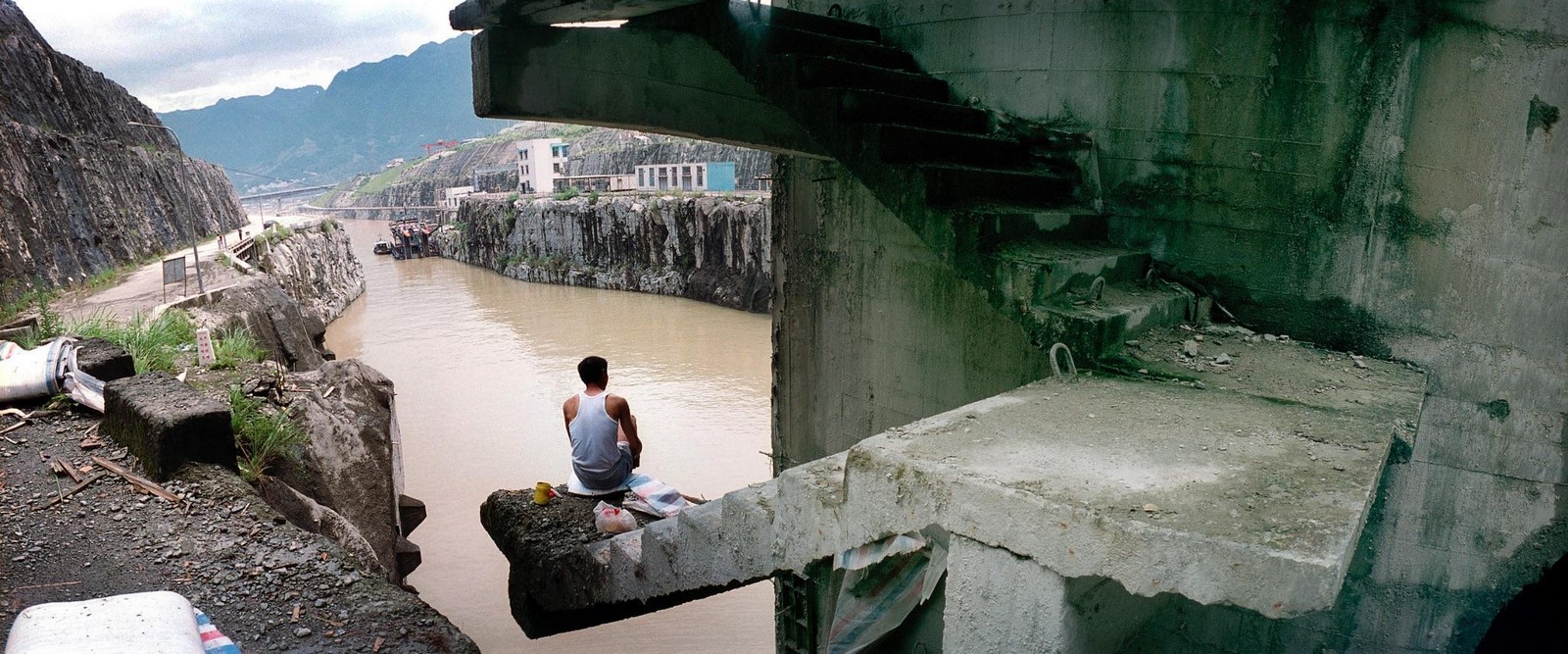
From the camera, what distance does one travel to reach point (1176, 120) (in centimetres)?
455

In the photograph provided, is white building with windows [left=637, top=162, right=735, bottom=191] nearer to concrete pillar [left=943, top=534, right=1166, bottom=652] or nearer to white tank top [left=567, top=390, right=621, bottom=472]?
white tank top [left=567, top=390, right=621, bottom=472]

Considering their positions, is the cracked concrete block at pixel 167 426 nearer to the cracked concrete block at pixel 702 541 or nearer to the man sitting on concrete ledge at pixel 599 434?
the man sitting on concrete ledge at pixel 599 434

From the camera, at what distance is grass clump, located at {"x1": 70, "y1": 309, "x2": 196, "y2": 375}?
7.42 meters

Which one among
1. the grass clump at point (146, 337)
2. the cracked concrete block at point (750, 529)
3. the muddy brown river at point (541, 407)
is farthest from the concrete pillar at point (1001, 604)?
the grass clump at point (146, 337)

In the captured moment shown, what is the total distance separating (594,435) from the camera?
6.22 metres

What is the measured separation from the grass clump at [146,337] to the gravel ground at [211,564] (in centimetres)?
242

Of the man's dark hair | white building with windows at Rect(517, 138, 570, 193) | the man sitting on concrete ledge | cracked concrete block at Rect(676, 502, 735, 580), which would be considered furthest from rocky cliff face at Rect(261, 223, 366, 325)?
white building with windows at Rect(517, 138, 570, 193)

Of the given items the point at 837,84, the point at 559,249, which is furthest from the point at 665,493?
the point at 559,249

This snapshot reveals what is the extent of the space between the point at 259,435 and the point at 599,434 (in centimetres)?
223

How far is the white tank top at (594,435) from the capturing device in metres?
6.14

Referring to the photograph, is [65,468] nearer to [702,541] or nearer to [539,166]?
[702,541]

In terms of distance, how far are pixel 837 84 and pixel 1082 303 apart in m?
1.78

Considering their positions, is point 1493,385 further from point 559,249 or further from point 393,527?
point 559,249

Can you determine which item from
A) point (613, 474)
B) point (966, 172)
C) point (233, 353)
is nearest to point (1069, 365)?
point (966, 172)
